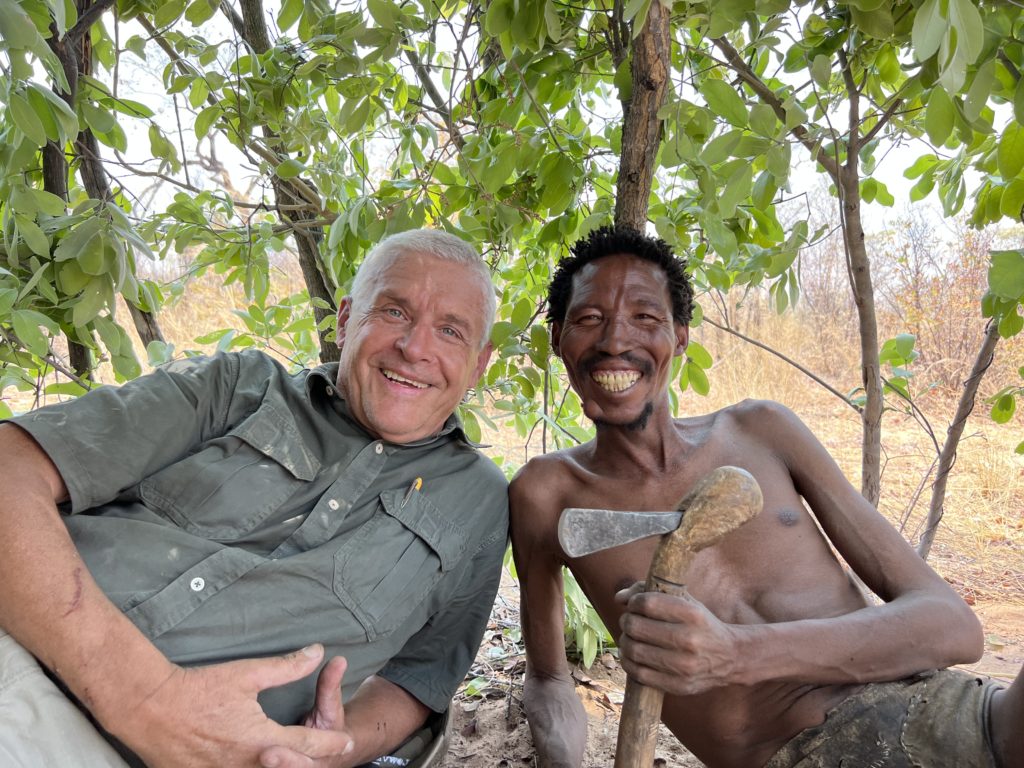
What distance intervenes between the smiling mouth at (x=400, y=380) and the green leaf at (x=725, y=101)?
3.30 ft

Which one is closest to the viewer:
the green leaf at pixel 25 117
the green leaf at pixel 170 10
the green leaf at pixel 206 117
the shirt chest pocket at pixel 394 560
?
the green leaf at pixel 25 117

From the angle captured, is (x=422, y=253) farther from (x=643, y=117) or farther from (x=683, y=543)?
(x=683, y=543)

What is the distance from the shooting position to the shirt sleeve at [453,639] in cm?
203

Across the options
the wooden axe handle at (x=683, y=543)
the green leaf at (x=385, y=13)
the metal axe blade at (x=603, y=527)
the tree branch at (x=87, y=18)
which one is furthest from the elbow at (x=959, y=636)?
the tree branch at (x=87, y=18)

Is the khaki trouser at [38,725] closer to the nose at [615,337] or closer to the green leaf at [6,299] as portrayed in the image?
the green leaf at [6,299]

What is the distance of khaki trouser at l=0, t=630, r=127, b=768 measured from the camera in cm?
139

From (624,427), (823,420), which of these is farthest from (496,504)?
(823,420)

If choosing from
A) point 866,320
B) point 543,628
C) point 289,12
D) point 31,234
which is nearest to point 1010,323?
point 866,320

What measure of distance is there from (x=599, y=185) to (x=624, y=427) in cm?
100

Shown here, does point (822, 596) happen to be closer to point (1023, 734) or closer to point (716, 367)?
point (1023, 734)

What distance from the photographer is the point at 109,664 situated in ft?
4.69

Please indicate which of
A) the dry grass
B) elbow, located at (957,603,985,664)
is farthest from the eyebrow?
the dry grass

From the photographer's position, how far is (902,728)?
5.47ft

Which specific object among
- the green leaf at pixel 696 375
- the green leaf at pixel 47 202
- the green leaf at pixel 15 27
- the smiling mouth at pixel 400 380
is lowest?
the smiling mouth at pixel 400 380
